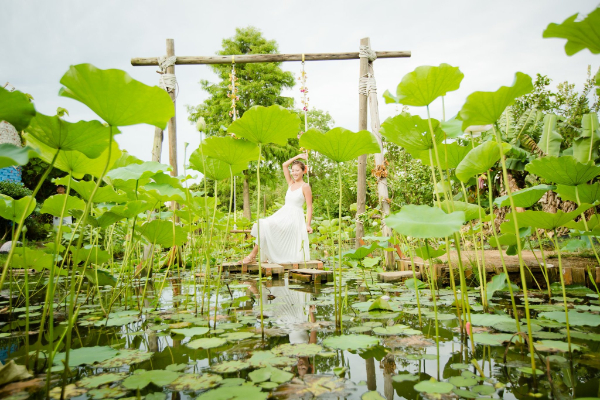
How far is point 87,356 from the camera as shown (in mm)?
1058

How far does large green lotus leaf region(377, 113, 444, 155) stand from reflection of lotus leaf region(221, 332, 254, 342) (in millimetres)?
1098

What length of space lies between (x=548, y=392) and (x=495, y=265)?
7.50 ft

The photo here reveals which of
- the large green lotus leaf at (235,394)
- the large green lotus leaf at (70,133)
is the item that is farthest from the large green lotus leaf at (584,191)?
the large green lotus leaf at (70,133)

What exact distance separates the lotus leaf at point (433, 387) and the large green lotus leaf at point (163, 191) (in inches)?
55.9

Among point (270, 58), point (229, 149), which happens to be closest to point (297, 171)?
point (270, 58)

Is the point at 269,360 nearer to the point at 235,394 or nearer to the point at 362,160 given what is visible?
the point at 235,394

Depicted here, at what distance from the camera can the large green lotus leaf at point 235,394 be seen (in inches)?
31.4

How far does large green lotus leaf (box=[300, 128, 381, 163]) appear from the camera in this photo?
147cm

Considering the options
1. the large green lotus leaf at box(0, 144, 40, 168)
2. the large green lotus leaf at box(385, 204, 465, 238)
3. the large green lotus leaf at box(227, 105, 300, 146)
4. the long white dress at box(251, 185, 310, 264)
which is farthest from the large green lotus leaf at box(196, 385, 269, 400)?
the long white dress at box(251, 185, 310, 264)

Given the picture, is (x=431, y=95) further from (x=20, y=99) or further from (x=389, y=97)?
(x=20, y=99)

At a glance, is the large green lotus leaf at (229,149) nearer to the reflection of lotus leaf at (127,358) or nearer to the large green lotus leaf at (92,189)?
the large green lotus leaf at (92,189)

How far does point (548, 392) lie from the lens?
0.83m

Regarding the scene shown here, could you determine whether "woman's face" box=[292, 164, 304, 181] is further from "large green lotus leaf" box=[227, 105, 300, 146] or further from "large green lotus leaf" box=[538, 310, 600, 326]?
"large green lotus leaf" box=[538, 310, 600, 326]

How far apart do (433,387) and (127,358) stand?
1047 millimetres
